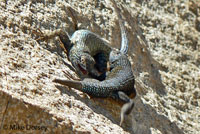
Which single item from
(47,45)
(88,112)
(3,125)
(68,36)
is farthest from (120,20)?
(3,125)

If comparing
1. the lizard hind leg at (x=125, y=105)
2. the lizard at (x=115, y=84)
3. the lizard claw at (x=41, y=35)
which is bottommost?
the lizard hind leg at (x=125, y=105)

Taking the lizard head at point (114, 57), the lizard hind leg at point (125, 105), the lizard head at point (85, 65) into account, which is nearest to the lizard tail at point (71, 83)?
the lizard head at point (85, 65)

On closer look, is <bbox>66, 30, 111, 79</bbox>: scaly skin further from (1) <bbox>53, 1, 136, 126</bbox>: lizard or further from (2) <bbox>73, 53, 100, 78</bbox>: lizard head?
(1) <bbox>53, 1, 136, 126</bbox>: lizard

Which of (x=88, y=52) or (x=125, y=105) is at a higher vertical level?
(x=88, y=52)

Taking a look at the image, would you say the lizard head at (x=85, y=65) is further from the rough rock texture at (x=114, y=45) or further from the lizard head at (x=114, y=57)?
the lizard head at (x=114, y=57)

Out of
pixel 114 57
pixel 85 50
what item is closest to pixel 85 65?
pixel 85 50

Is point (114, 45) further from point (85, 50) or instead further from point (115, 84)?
point (115, 84)

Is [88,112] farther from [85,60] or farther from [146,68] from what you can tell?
[146,68]

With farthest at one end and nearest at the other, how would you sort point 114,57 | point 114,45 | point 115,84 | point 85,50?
point 114,45
point 114,57
point 85,50
point 115,84
